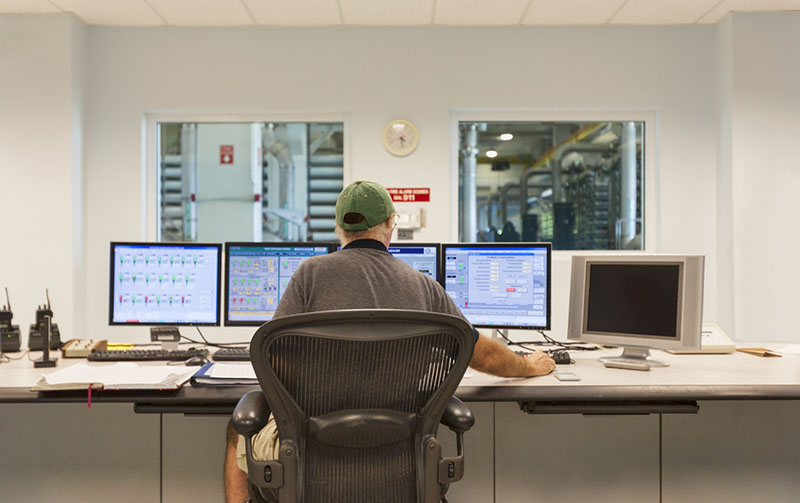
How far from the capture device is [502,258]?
7.08 ft

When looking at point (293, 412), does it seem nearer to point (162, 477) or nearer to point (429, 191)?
point (162, 477)

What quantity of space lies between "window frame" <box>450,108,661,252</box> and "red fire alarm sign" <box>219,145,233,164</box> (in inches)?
59.1

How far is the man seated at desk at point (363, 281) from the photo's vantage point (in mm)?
1335

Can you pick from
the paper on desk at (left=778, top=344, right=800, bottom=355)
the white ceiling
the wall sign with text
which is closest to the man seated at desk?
the paper on desk at (left=778, top=344, right=800, bottom=355)

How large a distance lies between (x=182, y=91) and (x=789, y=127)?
3.79 m

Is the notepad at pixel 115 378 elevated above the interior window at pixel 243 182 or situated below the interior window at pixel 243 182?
below

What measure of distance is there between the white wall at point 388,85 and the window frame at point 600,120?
0.19 ft

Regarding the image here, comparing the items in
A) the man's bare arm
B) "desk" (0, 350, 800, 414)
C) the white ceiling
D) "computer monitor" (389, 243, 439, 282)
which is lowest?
"desk" (0, 350, 800, 414)

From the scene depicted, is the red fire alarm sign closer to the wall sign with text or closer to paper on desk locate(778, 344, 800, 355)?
the wall sign with text

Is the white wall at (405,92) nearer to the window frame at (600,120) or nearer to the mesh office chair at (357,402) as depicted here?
the window frame at (600,120)

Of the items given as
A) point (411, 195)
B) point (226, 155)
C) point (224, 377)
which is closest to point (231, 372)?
point (224, 377)

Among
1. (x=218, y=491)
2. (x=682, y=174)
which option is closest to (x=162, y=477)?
(x=218, y=491)

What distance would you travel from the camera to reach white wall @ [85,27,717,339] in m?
3.52

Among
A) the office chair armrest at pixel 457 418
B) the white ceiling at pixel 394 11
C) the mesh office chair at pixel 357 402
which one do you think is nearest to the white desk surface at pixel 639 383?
the office chair armrest at pixel 457 418
